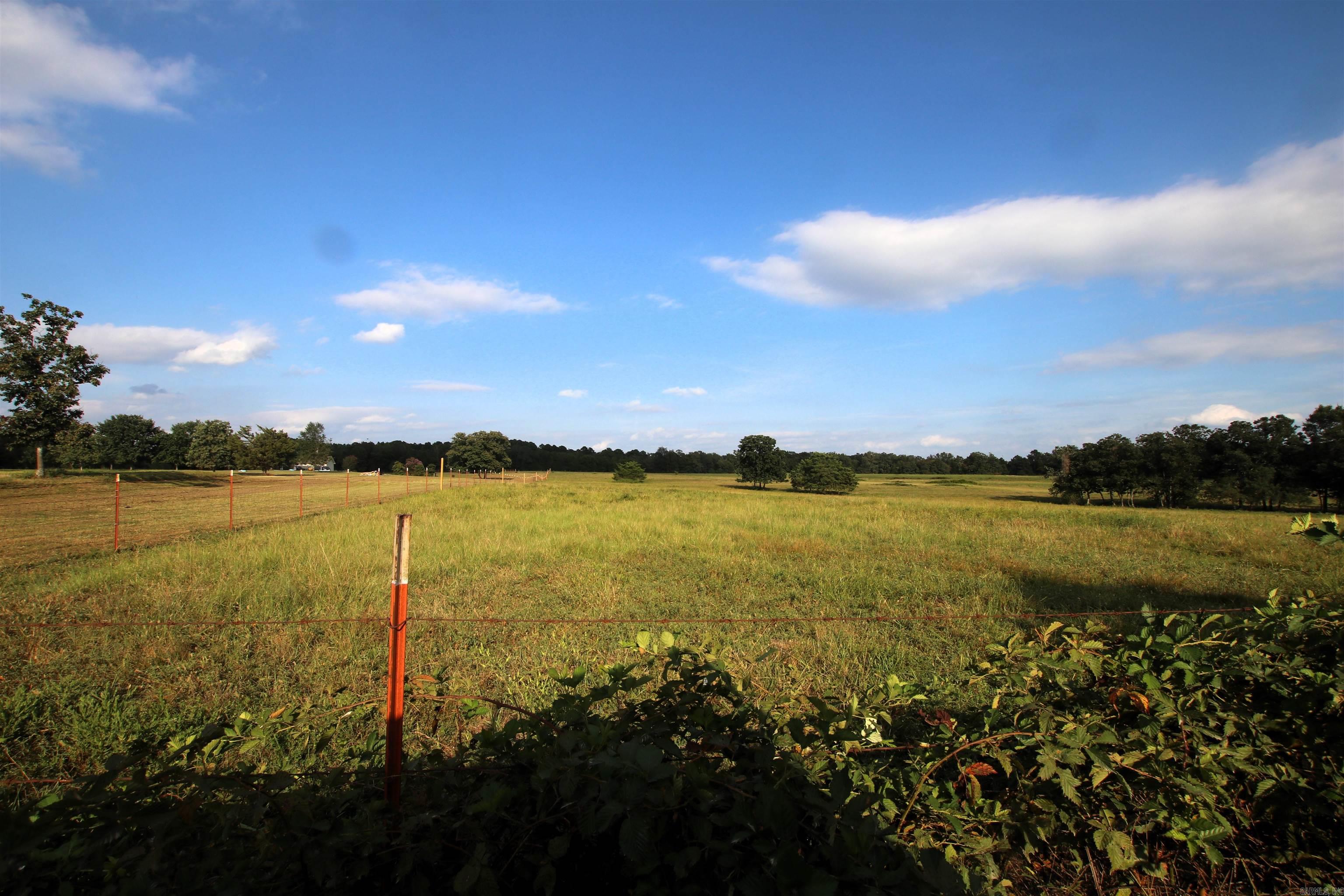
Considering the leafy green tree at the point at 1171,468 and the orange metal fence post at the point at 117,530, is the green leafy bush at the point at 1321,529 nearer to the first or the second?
the orange metal fence post at the point at 117,530

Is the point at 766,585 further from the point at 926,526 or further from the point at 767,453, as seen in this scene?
the point at 767,453

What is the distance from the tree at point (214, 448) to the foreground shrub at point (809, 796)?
76446mm

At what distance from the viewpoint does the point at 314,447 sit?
97.1 m

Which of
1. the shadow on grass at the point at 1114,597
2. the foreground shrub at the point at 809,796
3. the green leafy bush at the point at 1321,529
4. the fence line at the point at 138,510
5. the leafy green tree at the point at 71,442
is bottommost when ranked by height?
the shadow on grass at the point at 1114,597

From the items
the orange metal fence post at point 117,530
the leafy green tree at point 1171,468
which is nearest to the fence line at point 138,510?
the orange metal fence post at point 117,530

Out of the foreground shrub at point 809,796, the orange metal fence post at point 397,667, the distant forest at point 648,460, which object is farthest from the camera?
A: the distant forest at point 648,460

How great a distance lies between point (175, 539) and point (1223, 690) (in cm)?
1631

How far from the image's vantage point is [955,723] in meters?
2.96

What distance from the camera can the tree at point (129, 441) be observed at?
7625cm

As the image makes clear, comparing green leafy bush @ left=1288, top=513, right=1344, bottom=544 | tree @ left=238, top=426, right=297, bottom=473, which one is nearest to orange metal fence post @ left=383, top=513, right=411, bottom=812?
green leafy bush @ left=1288, top=513, right=1344, bottom=544

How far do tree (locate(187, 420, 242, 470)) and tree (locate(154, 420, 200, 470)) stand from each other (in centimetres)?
1432

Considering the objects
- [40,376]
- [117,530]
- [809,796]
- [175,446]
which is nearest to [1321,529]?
[809,796]

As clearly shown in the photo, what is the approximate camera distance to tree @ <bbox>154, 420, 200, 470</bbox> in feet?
256

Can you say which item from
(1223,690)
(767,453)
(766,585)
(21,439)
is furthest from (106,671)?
(767,453)
